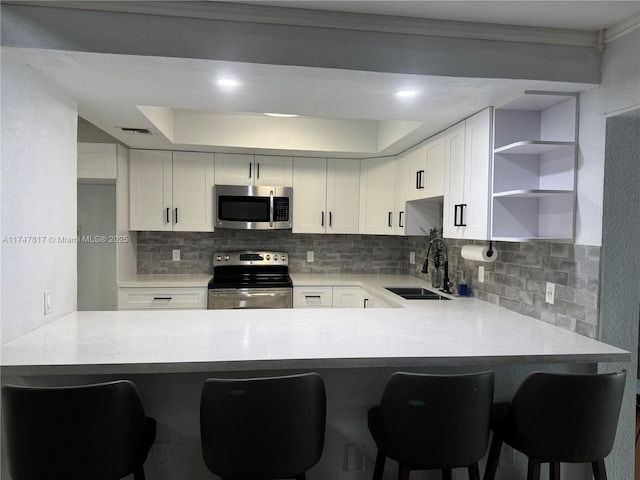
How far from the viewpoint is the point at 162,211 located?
149 inches

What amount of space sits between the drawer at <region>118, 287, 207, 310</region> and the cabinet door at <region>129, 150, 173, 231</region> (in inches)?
24.5

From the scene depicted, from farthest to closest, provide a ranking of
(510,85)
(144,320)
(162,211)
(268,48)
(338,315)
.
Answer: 1. (162,211)
2. (338,315)
3. (144,320)
4. (510,85)
5. (268,48)

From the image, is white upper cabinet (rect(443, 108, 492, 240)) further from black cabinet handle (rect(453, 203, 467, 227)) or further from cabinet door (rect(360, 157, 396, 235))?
cabinet door (rect(360, 157, 396, 235))

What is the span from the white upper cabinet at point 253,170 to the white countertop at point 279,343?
1956 millimetres

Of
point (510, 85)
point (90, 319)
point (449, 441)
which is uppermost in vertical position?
point (510, 85)

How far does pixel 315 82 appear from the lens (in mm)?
1849

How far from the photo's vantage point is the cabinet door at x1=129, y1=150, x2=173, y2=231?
3.72 metres

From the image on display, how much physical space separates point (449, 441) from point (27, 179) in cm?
204

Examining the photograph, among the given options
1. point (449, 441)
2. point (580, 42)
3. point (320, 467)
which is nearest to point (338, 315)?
point (320, 467)

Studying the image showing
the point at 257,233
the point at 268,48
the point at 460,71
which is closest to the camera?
the point at 268,48

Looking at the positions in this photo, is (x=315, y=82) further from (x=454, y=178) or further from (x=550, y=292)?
(x=550, y=292)

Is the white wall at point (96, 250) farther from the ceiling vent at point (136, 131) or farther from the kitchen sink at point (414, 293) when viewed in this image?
the kitchen sink at point (414, 293)

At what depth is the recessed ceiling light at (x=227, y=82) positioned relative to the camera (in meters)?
1.83

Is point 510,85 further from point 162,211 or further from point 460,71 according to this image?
point 162,211
